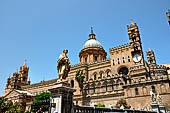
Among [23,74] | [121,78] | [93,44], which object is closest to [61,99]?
[121,78]

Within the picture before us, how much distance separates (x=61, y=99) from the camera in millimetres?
8062

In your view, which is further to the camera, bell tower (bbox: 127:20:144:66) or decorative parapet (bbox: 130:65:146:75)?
bell tower (bbox: 127:20:144:66)

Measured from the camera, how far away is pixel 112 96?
35.2m

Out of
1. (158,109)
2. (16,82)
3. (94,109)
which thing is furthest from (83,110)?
(16,82)

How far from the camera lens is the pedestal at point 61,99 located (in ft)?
26.4

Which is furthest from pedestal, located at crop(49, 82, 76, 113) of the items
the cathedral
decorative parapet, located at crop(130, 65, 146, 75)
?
decorative parapet, located at crop(130, 65, 146, 75)

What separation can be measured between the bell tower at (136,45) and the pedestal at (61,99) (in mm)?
32099

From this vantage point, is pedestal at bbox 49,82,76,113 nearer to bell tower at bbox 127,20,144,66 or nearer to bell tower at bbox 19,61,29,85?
bell tower at bbox 127,20,144,66

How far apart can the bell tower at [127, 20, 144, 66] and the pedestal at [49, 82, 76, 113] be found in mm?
32099

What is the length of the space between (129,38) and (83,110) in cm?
3510

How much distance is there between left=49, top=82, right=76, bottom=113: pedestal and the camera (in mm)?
8055

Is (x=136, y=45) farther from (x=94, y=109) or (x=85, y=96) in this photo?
(x=94, y=109)

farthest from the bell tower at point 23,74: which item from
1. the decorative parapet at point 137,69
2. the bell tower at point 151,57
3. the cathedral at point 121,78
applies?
the bell tower at point 151,57

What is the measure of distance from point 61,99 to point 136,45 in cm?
3521
